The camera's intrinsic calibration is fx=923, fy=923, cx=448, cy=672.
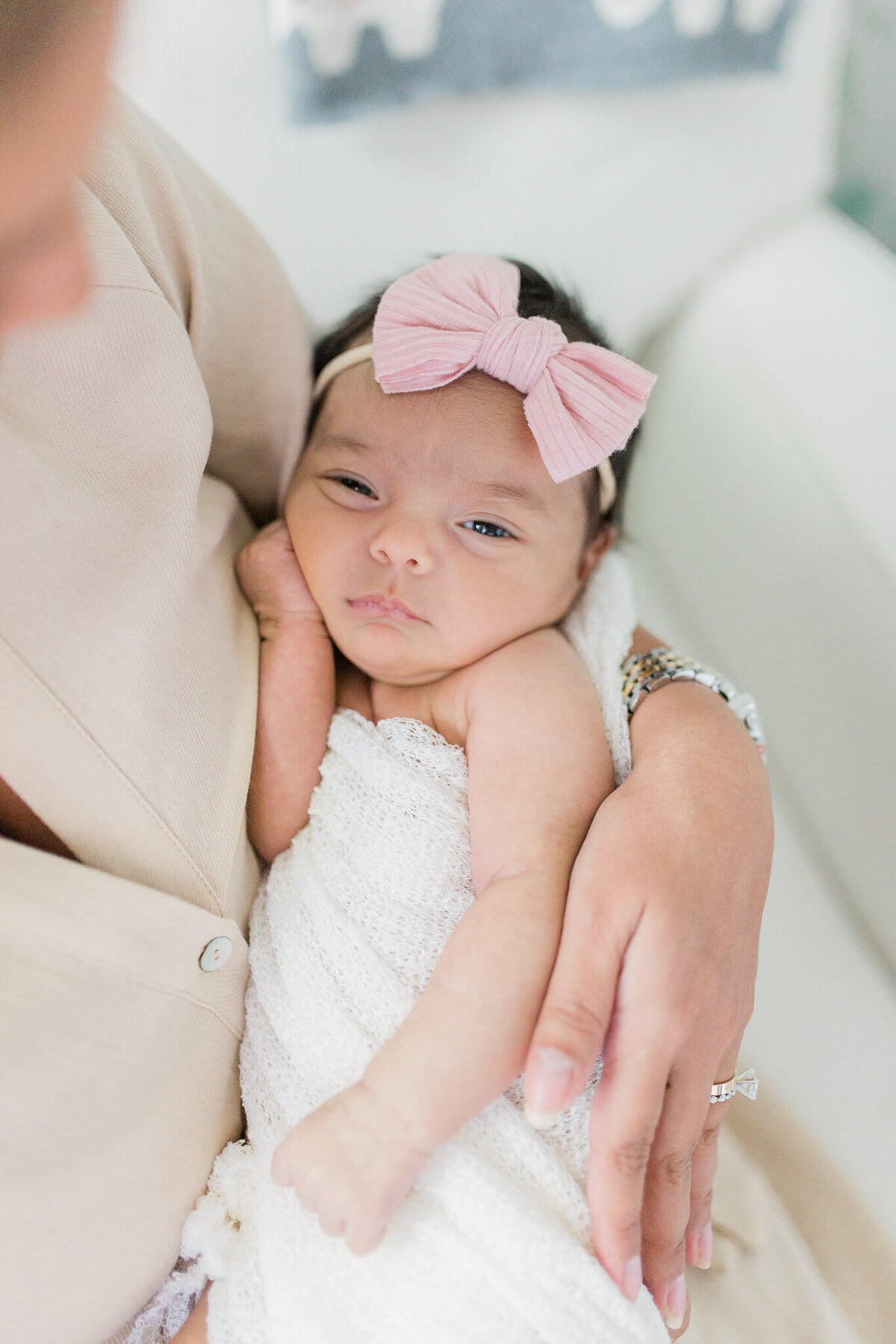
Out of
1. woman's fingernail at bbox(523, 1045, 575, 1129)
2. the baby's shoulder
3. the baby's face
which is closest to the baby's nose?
the baby's face

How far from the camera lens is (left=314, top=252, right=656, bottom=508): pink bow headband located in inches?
32.6

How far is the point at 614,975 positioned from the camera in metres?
0.65

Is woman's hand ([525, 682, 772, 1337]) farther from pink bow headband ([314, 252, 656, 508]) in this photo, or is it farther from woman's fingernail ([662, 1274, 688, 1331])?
pink bow headband ([314, 252, 656, 508])

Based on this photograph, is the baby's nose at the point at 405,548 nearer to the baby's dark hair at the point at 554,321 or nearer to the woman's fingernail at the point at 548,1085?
the baby's dark hair at the point at 554,321

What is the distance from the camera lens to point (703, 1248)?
2.52 feet

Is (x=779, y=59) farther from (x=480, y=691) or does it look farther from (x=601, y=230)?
(x=480, y=691)

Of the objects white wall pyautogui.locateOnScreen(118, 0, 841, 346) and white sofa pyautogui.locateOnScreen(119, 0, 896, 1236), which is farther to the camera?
white wall pyautogui.locateOnScreen(118, 0, 841, 346)

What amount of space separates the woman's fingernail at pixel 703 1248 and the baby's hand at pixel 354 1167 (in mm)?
296

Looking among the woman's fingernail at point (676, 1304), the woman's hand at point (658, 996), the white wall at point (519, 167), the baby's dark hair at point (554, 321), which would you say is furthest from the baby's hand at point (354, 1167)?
the white wall at point (519, 167)

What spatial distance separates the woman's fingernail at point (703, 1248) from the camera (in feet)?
2.51

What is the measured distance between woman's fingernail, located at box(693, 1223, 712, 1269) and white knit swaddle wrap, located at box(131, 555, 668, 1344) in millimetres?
137

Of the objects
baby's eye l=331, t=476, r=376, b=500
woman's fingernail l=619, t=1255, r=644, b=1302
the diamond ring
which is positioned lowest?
the diamond ring

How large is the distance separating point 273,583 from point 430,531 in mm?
155

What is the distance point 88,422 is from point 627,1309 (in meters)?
0.69
